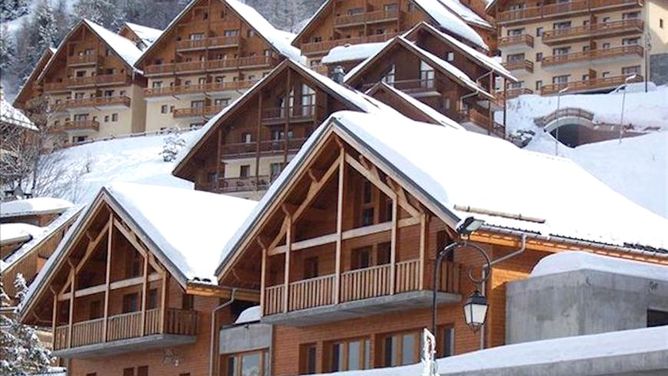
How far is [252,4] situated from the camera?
15188 cm

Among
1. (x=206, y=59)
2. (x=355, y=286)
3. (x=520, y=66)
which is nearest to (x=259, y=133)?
(x=520, y=66)

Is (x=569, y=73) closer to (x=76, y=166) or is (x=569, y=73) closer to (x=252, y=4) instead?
(x=76, y=166)

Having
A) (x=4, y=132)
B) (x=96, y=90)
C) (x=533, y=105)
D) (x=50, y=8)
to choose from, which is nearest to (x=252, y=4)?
(x=50, y=8)

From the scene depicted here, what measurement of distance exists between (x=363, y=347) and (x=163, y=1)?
126m

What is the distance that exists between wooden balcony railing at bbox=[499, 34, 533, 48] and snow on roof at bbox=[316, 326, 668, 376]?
6651 cm

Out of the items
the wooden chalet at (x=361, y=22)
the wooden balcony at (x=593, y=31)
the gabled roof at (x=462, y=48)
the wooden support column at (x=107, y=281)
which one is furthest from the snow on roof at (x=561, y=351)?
the wooden chalet at (x=361, y=22)

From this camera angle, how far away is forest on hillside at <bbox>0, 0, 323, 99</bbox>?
136875 mm

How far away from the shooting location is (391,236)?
2872cm

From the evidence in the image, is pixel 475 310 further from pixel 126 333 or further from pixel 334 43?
pixel 334 43

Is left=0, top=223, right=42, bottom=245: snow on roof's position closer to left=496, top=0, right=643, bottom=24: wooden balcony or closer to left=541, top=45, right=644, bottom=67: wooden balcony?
left=541, top=45, right=644, bottom=67: wooden balcony

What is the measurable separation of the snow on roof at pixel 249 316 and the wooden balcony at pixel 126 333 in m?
1.11

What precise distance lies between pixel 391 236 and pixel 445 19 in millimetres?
58562

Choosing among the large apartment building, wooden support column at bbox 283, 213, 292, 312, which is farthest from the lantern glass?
the large apartment building

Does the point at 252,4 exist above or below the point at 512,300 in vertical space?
above
